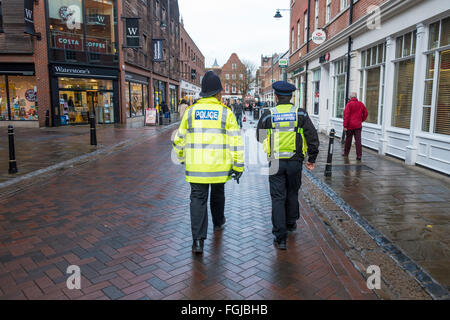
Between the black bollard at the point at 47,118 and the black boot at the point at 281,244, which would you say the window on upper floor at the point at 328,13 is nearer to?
the black boot at the point at 281,244

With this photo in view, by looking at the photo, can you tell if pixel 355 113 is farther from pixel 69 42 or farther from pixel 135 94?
pixel 135 94

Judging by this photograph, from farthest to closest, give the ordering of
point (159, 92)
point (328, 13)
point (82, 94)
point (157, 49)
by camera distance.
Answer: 1. point (159, 92)
2. point (157, 49)
3. point (82, 94)
4. point (328, 13)

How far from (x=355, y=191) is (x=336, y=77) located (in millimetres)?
10590

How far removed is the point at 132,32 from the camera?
2189cm

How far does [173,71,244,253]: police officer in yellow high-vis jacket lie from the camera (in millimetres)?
3723

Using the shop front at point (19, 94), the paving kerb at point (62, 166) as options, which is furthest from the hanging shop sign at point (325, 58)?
the shop front at point (19, 94)

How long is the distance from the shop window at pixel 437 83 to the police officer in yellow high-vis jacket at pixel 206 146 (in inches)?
228

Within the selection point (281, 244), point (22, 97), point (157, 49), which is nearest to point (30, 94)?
point (22, 97)

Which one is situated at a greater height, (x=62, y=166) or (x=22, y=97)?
(x=22, y=97)

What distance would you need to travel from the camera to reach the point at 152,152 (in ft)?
36.9

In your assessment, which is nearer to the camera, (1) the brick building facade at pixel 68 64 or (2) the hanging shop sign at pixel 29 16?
(2) the hanging shop sign at pixel 29 16

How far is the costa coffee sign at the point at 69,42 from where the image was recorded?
65.5 ft

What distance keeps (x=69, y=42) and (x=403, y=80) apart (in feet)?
59.3

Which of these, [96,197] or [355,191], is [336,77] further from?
[96,197]
